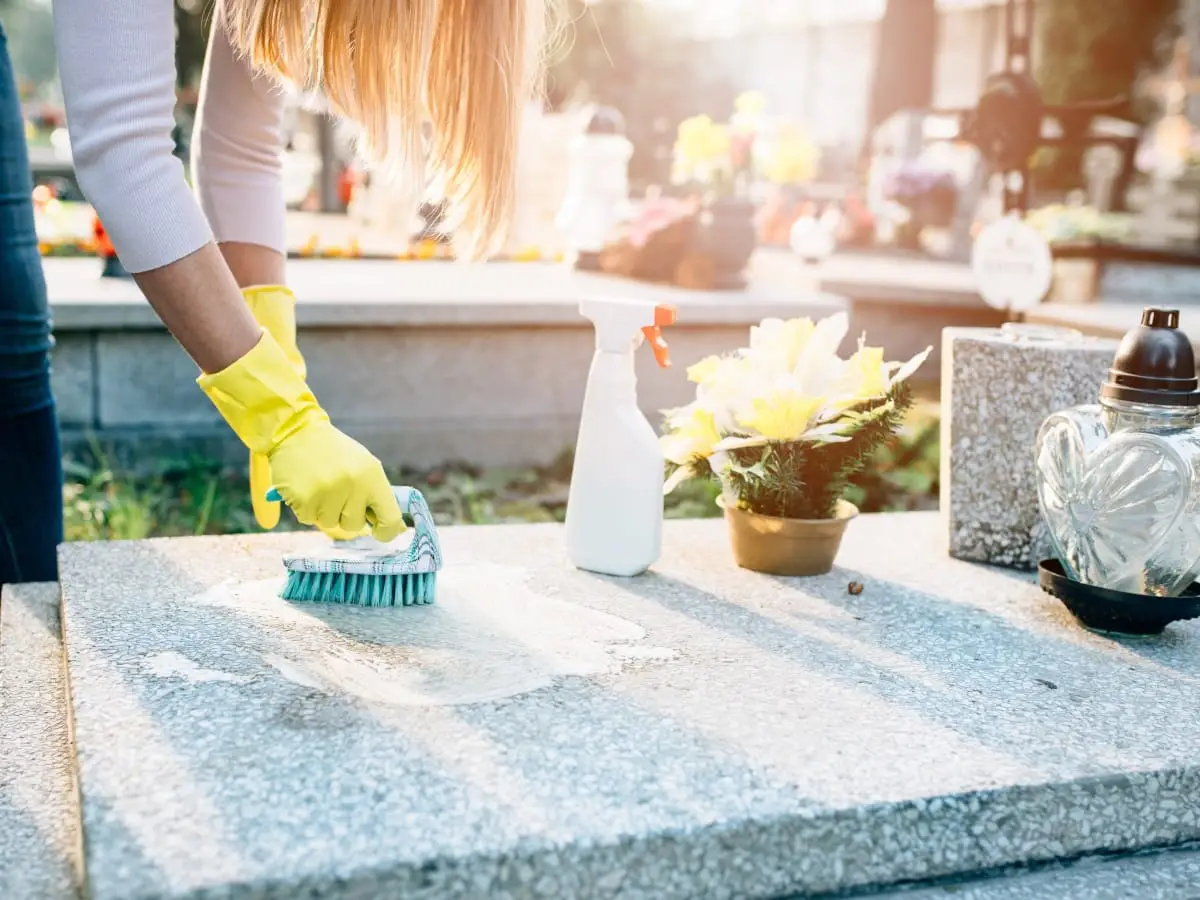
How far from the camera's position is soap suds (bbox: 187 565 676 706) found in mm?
1261

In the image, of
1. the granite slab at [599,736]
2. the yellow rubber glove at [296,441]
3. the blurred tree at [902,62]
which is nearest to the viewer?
the granite slab at [599,736]

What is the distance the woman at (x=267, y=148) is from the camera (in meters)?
1.25

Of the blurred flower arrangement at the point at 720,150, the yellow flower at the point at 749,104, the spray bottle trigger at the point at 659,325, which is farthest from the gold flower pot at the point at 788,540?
the yellow flower at the point at 749,104

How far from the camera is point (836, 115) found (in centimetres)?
1734

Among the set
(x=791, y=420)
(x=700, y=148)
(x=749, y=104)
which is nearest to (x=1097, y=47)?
(x=749, y=104)

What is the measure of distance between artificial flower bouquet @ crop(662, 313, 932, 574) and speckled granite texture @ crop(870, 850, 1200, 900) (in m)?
0.61

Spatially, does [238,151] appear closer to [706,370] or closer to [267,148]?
[267,148]

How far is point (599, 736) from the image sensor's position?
3.79ft

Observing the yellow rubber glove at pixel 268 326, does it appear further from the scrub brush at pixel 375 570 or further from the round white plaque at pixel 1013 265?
the round white plaque at pixel 1013 265

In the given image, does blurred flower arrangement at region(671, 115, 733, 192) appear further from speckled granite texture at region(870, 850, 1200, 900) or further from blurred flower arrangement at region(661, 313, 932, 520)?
speckled granite texture at region(870, 850, 1200, 900)

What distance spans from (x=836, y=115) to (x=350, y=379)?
15.5 m

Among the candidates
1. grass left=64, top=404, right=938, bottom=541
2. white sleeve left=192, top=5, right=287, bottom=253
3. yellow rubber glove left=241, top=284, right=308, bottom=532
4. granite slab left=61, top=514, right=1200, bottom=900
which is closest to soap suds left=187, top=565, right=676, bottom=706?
granite slab left=61, top=514, right=1200, bottom=900

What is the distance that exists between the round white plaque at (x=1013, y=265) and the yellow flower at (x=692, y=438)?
1.47 meters

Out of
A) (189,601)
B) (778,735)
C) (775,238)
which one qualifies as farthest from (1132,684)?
(775,238)
